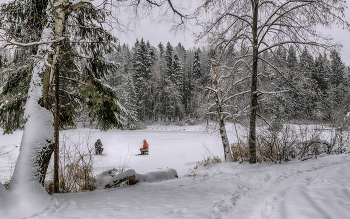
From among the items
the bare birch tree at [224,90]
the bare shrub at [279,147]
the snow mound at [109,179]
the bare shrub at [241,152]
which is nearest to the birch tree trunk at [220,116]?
the bare birch tree at [224,90]

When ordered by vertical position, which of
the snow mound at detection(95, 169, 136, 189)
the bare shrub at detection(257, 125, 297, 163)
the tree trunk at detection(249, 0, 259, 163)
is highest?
the tree trunk at detection(249, 0, 259, 163)

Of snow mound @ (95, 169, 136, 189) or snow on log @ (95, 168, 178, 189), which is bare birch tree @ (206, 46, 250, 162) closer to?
snow on log @ (95, 168, 178, 189)

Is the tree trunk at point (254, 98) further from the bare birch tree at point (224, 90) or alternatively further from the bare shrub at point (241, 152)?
the bare birch tree at point (224, 90)

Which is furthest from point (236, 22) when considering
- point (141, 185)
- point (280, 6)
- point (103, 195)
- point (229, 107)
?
point (103, 195)

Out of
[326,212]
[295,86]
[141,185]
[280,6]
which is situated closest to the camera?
[326,212]

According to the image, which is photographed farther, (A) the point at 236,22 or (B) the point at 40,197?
(A) the point at 236,22

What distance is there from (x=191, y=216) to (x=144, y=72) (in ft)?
121

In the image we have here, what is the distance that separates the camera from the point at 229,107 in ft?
26.9

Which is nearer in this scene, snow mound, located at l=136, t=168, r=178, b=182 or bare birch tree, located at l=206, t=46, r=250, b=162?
snow mound, located at l=136, t=168, r=178, b=182

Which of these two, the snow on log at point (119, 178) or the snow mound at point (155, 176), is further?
the snow mound at point (155, 176)

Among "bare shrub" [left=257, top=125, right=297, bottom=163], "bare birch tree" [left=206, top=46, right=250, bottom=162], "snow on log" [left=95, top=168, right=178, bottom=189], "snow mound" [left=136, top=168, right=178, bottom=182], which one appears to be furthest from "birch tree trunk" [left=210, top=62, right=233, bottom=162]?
"snow on log" [left=95, top=168, right=178, bottom=189]

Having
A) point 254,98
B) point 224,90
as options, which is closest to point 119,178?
point 254,98

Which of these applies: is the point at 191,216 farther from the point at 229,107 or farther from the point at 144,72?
the point at 144,72

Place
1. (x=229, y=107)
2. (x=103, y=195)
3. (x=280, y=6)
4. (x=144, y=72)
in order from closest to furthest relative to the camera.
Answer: (x=103, y=195) < (x=280, y=6) < (x=229, y=107) < (x=144, y=72)
